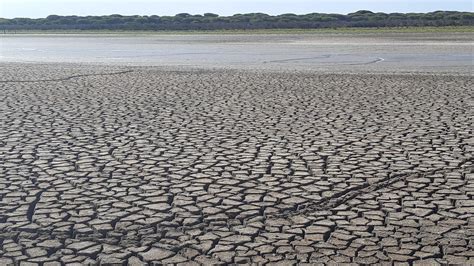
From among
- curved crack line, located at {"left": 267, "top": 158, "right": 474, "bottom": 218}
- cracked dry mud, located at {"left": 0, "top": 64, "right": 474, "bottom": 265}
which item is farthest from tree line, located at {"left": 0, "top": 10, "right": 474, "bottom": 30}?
curved crack line, located at {"left": 267, "top": 158, "right": 474, "bottom": 218}

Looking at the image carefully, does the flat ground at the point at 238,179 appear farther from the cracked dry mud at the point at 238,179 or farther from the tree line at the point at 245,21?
the tree line at the point at 245,21

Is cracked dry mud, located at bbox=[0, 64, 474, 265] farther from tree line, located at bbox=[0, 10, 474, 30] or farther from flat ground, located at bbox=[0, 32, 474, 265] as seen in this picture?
tree line, located at bbox=[0, 10, 474, 30]

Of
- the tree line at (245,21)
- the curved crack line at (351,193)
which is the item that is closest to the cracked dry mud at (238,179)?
the curved crack line at (351,193)

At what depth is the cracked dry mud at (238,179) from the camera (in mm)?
4297

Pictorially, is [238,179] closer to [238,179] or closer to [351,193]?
[238,179]

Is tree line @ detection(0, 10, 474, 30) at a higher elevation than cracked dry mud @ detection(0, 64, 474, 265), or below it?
below

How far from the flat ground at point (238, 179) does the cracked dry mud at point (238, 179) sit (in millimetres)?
17

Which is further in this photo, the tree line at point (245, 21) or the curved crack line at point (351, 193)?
the tree line at point (245, 21)

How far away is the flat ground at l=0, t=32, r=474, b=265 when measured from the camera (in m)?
4.31

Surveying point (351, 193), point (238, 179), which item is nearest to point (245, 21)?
point (238, 179)

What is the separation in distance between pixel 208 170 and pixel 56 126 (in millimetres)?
3126

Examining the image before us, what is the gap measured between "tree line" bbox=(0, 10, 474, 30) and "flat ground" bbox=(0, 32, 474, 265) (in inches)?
1896

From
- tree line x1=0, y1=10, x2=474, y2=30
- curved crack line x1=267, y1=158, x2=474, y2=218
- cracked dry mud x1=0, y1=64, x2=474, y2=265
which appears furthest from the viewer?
tree line x1=0, y1=10, x2=474, y2=30

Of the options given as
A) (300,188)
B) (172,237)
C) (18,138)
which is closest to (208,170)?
(300,188)
